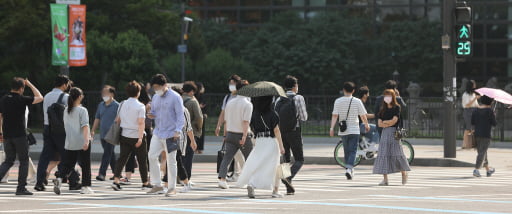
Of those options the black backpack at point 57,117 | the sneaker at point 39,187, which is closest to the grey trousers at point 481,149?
the black backpack at point 57,117

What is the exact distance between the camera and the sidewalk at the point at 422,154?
2086cm

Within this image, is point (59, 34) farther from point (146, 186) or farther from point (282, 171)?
point (282, 171)

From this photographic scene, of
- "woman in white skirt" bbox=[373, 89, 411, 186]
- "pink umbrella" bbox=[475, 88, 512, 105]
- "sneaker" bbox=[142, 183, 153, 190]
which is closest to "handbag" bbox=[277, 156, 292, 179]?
"sneaker" bbox=[142, 183, 153, 190]

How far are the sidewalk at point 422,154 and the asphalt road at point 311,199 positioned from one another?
3.50 m

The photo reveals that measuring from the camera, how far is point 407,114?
98.4 ft

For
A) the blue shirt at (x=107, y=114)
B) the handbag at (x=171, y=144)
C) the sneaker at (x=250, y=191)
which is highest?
the blue shirt at (x=107, y=114)

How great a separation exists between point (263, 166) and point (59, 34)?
41.1 feet

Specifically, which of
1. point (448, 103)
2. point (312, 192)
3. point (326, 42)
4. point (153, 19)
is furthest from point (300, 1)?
point (312, 192)

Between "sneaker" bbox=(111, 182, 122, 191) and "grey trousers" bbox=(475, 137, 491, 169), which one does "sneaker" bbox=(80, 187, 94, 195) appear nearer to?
"sneaker" bbox=(111, 182, 122, 191)

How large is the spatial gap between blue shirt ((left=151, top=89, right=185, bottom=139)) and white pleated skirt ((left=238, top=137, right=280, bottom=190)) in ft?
3.79

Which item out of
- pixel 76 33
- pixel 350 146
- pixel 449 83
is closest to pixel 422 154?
pixel 449 83

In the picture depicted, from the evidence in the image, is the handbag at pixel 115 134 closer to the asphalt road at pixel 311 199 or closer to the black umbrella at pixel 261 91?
the asphalt road at pixel 311 199

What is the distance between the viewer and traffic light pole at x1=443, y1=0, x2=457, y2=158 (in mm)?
21062

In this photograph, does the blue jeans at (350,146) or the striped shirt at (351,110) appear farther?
the blue jeans at (350,146)
